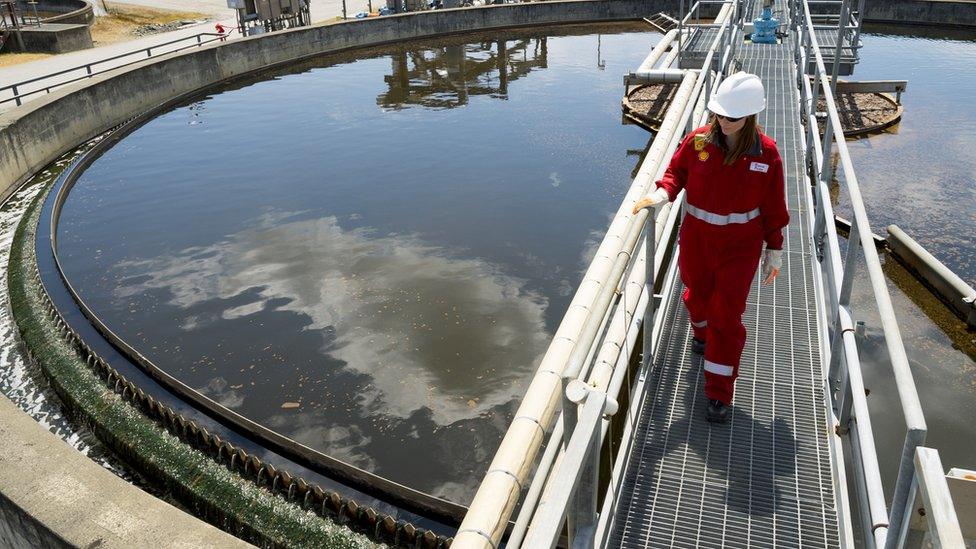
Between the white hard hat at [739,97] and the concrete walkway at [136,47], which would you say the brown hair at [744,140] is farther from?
the concrete walkway at [136,47]

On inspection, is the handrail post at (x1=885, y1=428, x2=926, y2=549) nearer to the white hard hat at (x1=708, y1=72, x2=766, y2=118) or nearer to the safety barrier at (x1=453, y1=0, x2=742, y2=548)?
the safety barrier at (x1=453, y1=0, x2=742, y2=548)

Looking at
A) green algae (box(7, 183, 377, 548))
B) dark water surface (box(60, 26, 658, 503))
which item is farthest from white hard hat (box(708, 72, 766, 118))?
green algae (box(7, 183, 377, 548))

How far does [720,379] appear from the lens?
3727mm

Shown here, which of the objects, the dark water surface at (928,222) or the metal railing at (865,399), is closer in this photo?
the metal railing at (865,399)

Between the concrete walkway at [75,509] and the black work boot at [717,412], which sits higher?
the black work boot at [717,412]

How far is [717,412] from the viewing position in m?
3.76

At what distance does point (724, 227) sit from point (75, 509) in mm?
3791

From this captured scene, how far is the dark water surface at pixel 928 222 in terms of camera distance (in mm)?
6723

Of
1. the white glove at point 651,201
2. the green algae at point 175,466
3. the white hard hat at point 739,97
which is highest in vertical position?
the white hard hat at point 739,97

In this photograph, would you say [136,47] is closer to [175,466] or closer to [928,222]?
[175,466]

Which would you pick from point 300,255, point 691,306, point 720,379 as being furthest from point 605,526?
point 300,255

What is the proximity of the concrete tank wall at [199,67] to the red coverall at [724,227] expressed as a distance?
41.3 feet

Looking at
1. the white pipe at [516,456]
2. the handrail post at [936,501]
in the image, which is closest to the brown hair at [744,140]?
the white pipe at [516,456]

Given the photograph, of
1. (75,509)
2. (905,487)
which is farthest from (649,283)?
(75,509)
